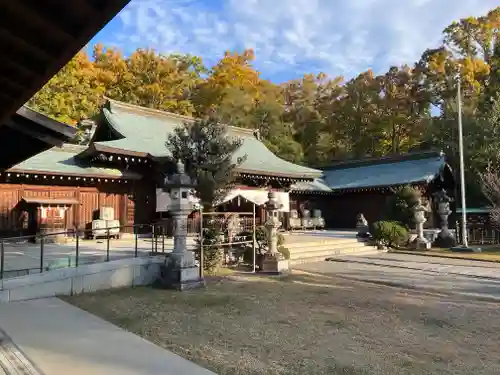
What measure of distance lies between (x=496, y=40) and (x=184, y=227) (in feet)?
105

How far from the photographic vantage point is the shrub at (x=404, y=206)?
1766 cm

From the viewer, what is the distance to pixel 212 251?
1027 cm

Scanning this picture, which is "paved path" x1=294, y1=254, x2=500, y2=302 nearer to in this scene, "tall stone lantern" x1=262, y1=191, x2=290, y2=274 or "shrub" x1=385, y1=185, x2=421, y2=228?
"tall stone lantern" x1=262, y1=191, x2=290, y2=274

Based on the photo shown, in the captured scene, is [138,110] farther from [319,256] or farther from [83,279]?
[83,279]

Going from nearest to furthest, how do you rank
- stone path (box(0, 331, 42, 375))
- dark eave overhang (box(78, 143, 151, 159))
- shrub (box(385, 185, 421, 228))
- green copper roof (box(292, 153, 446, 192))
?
stone path (box(0, 331, 42, 375))
dark eave overhang (box(78, 143, 151, 159))
shrub (box(385, 185, 421, 228))
green copper roof (box(292, 153, 446, 192))

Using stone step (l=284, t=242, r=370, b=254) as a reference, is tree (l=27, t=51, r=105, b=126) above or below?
above

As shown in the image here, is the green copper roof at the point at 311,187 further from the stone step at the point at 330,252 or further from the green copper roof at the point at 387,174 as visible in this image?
the stone step at the point at 330,252

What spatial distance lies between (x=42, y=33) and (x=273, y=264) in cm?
867

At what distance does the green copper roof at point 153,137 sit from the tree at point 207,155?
3432mm

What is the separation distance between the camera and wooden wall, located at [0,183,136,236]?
1334 centimetres

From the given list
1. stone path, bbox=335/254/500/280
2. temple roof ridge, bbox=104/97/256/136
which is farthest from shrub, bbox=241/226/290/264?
temple roof ridge, bbox=104/97/256/136

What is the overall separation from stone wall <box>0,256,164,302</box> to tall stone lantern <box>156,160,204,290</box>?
0.40 metres

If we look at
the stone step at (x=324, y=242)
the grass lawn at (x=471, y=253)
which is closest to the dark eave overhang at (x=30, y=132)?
the stone step at (x=324, y=242)

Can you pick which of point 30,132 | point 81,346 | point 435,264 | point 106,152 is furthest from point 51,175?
point 435,264
